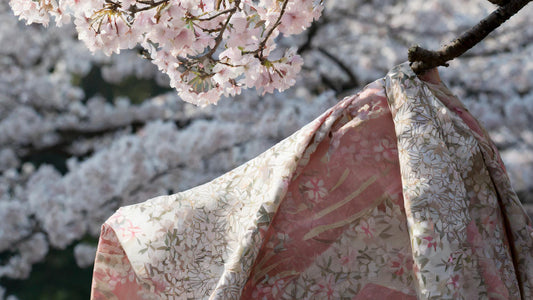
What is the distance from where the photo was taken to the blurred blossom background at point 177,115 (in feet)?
10.2

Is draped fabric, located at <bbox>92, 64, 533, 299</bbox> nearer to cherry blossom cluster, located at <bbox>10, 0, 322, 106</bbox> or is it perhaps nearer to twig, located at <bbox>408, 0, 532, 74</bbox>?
twig, located at <bbox>408, 0, 532, 74</bbox>

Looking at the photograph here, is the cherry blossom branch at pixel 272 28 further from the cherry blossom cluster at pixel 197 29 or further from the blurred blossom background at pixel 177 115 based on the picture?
the blurred blossom background at pixel 177 115

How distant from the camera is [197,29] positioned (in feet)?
3.31

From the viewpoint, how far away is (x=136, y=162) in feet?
10.3

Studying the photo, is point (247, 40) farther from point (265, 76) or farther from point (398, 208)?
point (398, 208)

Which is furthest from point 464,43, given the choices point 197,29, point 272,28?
point 197,29

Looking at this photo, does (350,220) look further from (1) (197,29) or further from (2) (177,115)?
(2) (177,115)

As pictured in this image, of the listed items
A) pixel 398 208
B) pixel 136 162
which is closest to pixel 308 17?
pixel 398 208

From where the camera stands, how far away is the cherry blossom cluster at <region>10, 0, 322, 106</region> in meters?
0.90

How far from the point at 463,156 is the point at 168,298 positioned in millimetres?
541

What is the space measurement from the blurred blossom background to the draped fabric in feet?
7.00

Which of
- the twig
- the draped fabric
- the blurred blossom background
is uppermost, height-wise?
the blurred blossom background

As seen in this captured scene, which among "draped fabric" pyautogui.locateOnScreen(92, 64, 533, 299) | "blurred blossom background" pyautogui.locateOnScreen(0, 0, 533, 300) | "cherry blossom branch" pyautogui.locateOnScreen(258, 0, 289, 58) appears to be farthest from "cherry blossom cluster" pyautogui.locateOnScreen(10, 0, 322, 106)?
"blurred blossom background" pyautogui.locateOnScreen(0, 0, 533, 300)

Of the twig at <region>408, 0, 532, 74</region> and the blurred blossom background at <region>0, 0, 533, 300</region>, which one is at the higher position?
the blurred blossom background at <region>0, 0, 533, 300</region>
